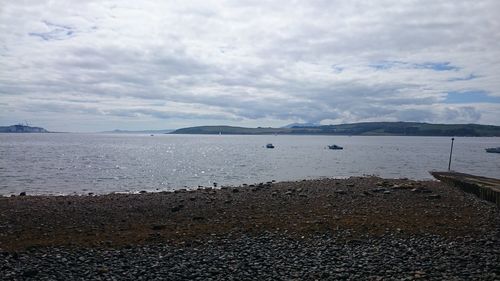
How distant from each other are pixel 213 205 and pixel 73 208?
26.0 ft

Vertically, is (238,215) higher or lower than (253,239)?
lower

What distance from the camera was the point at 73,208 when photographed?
81.4ft

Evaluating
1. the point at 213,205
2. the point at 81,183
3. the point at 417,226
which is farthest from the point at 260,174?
the point at 417,226

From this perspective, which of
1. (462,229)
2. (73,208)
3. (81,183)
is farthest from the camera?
(81,183)

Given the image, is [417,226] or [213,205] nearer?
[417,226]

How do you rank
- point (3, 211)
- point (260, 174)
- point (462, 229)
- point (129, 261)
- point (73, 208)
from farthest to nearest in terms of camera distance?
point (260, 174)
point (73, 208)
point (3, 211)
point (462, 229)
point (129, 261)

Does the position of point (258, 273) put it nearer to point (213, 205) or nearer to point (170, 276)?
point (170, 276)

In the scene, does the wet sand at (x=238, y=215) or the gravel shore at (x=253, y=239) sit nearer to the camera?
the gravel shore at (x=253, y=239)

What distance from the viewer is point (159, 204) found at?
88.8 feet

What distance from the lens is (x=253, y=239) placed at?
Answer: 16.6 metres

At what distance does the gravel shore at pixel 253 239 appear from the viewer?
41.2ft

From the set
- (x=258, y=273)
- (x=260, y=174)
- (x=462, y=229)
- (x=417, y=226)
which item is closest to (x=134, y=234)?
(x=258, y=273)

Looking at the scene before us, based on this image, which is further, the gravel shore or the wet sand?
the wet sand

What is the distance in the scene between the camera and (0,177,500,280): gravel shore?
12562 mm
